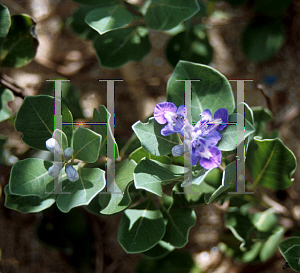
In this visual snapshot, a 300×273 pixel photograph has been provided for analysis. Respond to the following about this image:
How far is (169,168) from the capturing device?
1.53m

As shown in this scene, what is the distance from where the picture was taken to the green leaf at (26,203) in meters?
1.63

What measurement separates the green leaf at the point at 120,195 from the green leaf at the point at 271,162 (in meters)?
0.57

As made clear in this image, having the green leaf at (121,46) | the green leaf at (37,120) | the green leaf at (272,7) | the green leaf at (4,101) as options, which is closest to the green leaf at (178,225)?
the green leaf at (37,120)

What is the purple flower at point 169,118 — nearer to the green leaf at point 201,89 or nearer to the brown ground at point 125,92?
the green leaf at point 201,89

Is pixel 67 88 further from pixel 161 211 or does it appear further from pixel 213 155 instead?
pixel 213 155

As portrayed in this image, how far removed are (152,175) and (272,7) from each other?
144 cm

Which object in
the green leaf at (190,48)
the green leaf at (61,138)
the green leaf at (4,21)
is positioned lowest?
the green leaf at (61,138)

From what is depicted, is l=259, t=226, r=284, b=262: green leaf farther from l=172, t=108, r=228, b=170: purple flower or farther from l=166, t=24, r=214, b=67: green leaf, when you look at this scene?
l=166, t=24, r=214, b=67: green leaf

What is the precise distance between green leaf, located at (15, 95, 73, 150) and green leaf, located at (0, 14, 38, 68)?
0.58 metres

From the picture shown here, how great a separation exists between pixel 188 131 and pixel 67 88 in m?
0.90

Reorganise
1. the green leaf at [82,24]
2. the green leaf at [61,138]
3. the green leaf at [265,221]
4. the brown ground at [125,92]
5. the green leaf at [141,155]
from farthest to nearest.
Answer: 1. the brown ground at [125,92]
2. the green leaf at [82,24]
3. the green leaf at [265,221]
4. the green leaf at [141,155]
5. the green leaf at [61,138]

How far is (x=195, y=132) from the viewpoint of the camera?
4.53ft

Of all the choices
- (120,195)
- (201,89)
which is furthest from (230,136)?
(120,195)

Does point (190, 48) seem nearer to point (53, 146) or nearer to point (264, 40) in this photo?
point (264, 40)
